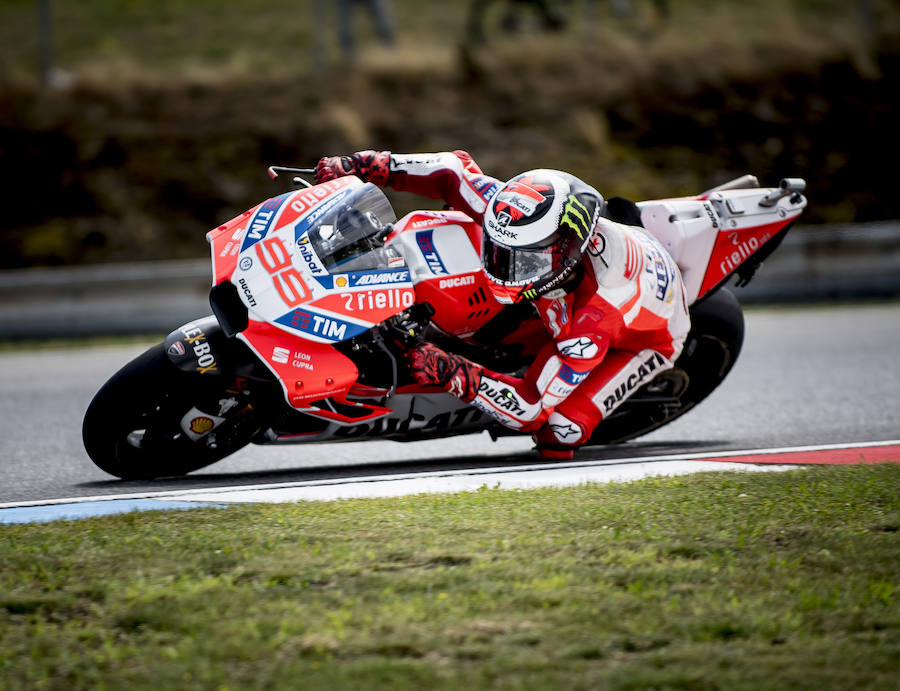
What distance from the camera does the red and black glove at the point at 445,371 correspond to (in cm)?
495

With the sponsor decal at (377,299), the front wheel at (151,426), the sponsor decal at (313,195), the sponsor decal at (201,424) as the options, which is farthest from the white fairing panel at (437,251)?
the sponsor decal at (201,424)

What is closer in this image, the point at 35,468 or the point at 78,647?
the point at 78,647

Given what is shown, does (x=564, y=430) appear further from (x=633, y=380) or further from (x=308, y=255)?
(x=308, y=255)

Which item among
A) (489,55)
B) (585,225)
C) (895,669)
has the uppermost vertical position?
(489,55)

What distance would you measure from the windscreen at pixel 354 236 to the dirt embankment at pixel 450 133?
30.1ft

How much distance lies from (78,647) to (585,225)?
2.92 metres

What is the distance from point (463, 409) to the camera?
17.9 feet

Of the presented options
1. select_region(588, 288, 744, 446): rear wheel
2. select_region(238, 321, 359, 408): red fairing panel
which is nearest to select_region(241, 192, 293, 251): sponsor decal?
select_region(238, 321, 359, 408): red fairing panel

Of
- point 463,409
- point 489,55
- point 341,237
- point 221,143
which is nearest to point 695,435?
point 463,409

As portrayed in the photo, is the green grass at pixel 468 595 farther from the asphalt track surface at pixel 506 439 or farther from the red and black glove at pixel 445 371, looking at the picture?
the asphalt track surface at pixel 506 439

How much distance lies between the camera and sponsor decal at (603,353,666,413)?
18.1 ft

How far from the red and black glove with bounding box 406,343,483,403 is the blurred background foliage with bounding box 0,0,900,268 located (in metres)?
9.09

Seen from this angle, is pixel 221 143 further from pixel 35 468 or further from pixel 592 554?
pixel 592 554

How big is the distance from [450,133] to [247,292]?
11.8 m
